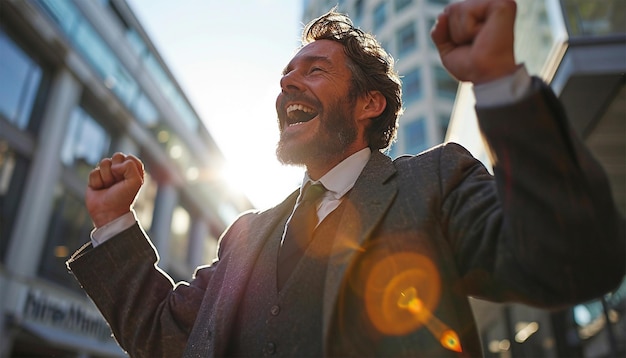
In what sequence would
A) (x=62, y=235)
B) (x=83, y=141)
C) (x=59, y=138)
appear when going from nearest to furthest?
1. (x=59, y=138)
2. (x=62, y=235)
3. (x=83, y=141)

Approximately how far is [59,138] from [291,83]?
14135mm

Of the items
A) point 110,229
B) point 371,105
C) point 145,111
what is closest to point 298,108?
point 371,105

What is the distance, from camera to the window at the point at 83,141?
15.1 m

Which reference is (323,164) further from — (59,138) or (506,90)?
(59,138)

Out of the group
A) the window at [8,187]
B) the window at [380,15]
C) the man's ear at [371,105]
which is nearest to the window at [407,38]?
the window at [380,15]

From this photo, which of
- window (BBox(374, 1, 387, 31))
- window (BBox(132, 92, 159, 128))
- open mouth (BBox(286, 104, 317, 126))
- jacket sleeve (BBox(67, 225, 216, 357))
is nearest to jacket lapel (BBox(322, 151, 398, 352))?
open mouth (BBox(286, 104, 317, 126))

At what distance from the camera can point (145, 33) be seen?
1980 cm

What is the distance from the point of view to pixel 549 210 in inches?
42.8

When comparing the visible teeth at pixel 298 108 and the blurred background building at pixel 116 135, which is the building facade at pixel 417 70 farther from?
the visible teeth at pixel 298 108

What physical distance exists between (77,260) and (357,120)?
4.06 feet

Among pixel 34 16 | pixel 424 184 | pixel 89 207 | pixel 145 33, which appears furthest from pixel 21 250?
pixel 424 184

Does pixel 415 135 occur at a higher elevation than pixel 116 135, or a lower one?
lower

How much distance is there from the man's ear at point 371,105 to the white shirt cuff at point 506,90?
3.24 ft

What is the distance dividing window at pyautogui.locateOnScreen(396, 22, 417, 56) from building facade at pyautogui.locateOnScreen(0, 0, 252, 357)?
1320 centimetres
